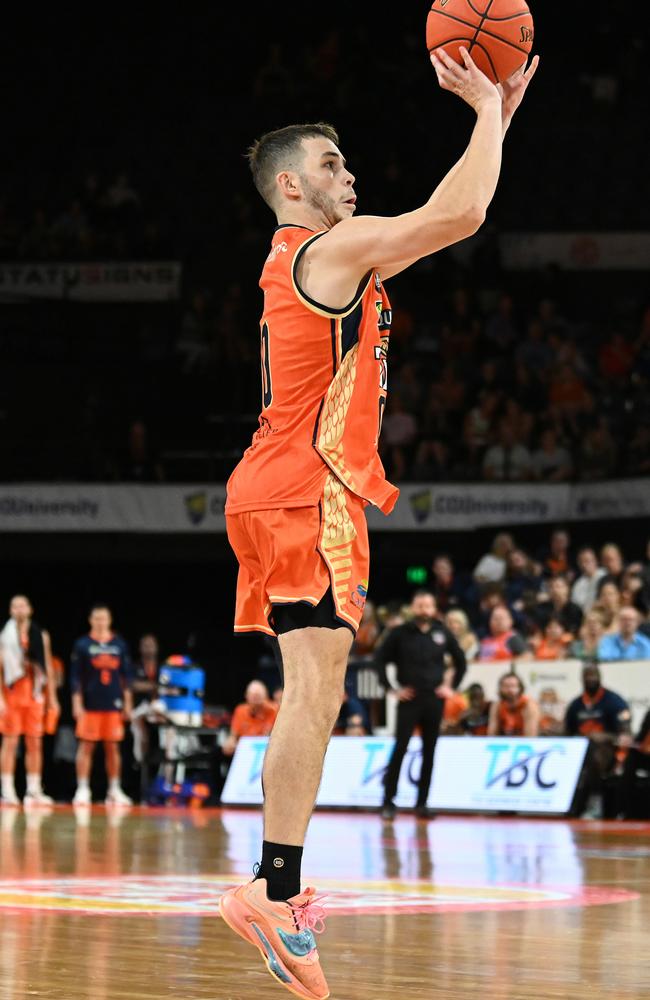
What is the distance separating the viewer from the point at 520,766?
50.7ft

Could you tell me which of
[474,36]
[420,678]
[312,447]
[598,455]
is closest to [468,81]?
[474,36]

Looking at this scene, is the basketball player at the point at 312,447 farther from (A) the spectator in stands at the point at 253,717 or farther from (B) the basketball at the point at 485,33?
(A) the spectator in stands at the point at 253,717

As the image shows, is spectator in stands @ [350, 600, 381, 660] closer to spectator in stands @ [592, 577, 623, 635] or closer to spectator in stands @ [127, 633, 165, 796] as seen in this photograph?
spectator in stands @ [127, 633, 165, 796]

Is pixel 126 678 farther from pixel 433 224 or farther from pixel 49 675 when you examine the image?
pixel 433 224

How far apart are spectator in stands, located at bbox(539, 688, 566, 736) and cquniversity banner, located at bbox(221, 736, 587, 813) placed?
0.75 m

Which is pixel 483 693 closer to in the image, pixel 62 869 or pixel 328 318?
pixel 62 869

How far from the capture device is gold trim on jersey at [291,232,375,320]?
446 cm

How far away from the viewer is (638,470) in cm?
2073

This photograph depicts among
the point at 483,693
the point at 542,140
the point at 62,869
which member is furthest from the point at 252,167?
the point at 542,140

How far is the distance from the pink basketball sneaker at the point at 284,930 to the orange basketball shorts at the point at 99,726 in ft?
46.8

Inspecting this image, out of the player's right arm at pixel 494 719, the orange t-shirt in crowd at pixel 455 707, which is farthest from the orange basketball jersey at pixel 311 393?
the orange t-shirt in crowd at pixel 455 707

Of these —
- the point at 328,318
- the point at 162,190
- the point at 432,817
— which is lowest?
the point at 432,817

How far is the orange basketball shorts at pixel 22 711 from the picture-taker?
18266 mm

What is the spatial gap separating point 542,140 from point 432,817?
15.3 meters
